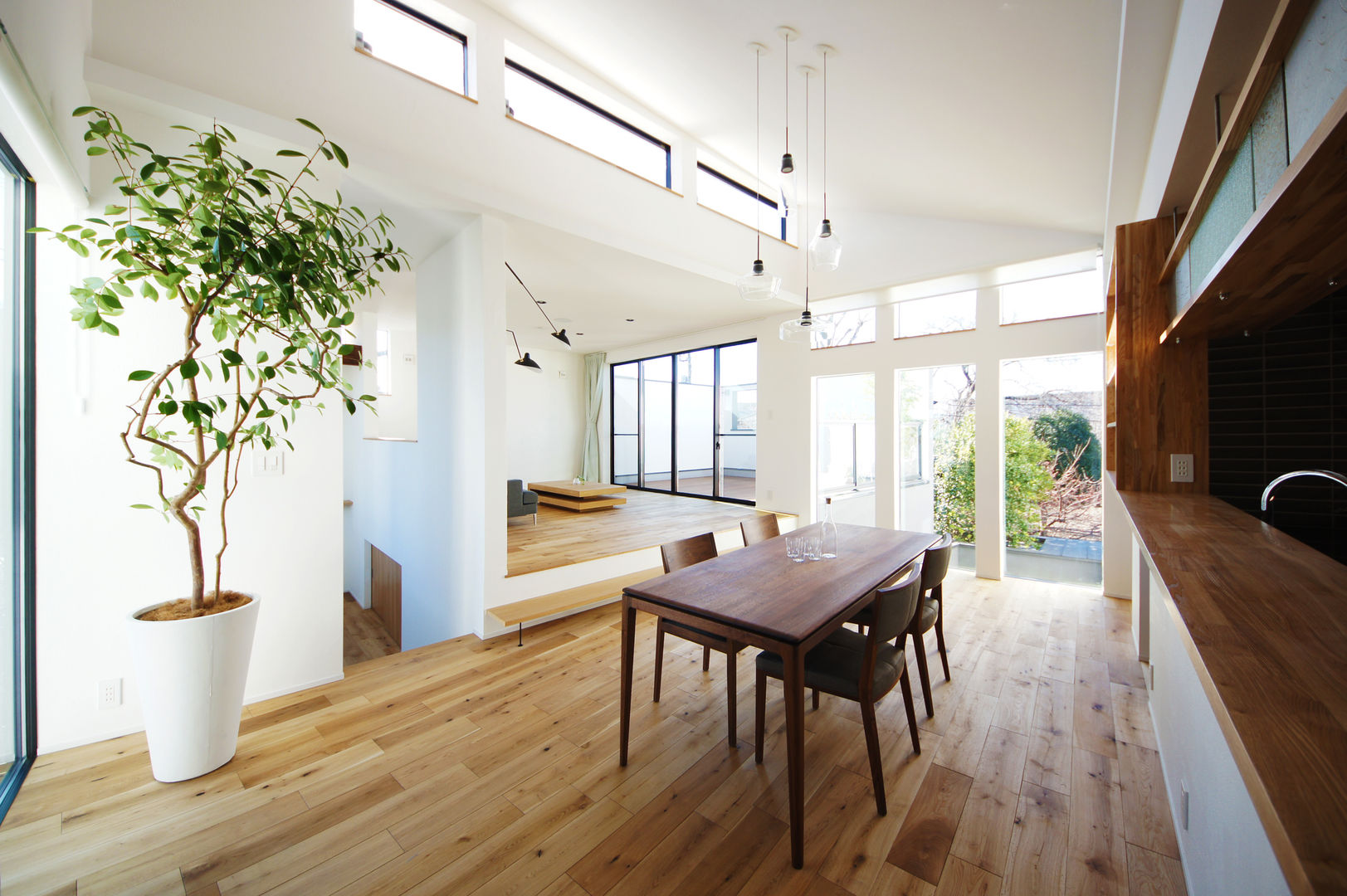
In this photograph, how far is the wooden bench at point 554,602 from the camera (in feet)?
11.3

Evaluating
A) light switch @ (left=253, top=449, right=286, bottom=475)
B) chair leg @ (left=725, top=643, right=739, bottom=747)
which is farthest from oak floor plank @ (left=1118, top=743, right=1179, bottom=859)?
light switch @ (left=253, top=449, right=286, bottom=475)

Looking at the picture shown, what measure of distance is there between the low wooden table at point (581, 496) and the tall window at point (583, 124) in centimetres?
400

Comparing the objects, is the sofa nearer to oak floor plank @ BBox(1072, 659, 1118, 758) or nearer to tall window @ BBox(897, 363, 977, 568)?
tall window @ BBox(897, 363, 977, 568)

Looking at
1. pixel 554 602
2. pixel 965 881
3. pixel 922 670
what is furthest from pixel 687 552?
pixel 965 881

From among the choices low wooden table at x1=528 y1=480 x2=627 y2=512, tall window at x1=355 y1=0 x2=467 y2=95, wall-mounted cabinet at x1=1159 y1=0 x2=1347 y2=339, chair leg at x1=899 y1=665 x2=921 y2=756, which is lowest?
chair leg at x1=899 y1=665 x2=921 y2=756

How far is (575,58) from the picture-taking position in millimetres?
3822

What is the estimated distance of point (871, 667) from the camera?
1.85 m

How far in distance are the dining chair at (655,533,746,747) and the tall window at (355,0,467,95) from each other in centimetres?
321

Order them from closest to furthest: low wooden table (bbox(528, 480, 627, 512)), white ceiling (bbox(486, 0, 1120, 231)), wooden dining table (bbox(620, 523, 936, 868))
Answer: wooden dining table (bbox(620, 523, 936, 868))
white ceiling (bbox(486, 0, 1120, 231))
low wooden table (bbox(528, 480, 627, 512))

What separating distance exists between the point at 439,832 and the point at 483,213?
3365mm

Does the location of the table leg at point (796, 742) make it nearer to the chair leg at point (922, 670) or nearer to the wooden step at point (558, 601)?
the chair leg at point (922, 670)

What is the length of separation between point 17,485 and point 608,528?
418 centimetres

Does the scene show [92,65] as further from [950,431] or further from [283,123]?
[950,431]

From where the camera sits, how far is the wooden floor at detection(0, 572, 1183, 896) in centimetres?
158
